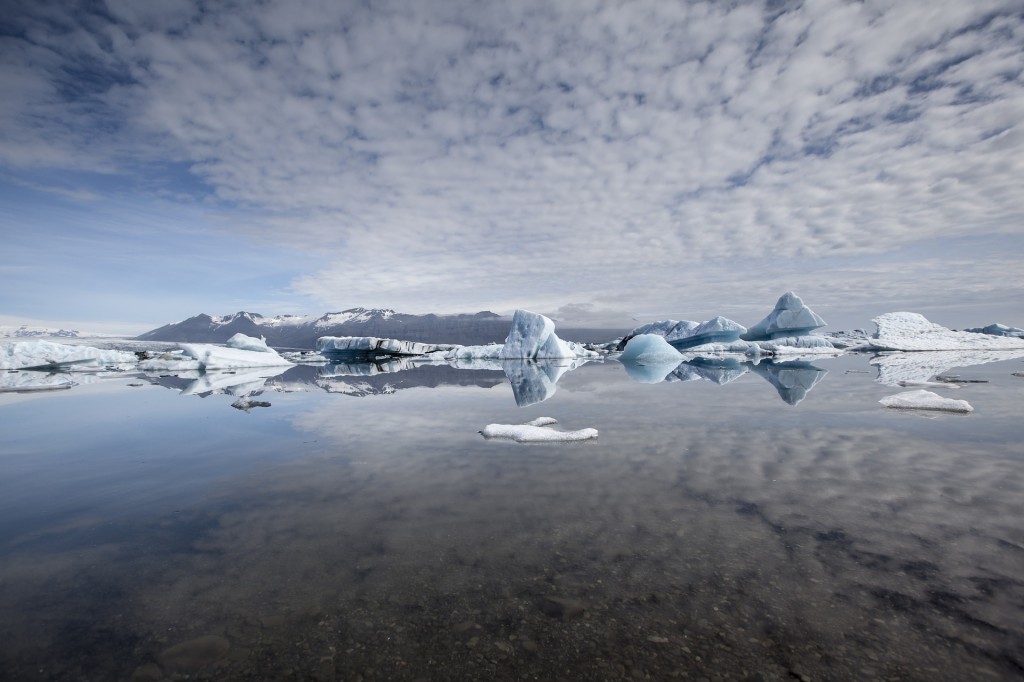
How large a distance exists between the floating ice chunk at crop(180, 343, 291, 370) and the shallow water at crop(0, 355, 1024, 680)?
72.9 feet

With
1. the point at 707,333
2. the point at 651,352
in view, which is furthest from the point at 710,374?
the point at 707,333

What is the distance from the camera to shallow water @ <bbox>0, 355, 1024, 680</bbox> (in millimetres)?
1964

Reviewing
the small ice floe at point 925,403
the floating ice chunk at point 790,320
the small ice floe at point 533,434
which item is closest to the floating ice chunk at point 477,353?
the floating ice chunk at point 790,320

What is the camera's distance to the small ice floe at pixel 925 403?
7.69 metres

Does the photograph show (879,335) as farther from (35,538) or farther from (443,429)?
(35,538)

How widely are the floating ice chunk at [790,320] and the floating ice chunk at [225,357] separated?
148ft

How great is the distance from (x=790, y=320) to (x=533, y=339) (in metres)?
27.3

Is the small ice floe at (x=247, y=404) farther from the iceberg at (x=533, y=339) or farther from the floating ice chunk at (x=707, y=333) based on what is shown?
the floating ice chunk at (x=707, y=333)

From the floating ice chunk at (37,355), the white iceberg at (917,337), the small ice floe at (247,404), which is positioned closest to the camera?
the small ice floe at (247,404)

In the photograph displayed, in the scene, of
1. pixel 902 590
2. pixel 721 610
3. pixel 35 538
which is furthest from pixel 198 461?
pixel 902 590

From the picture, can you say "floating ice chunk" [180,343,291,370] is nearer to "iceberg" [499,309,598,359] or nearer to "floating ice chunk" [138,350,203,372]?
"floating ice chunk" [138,350,203,372]

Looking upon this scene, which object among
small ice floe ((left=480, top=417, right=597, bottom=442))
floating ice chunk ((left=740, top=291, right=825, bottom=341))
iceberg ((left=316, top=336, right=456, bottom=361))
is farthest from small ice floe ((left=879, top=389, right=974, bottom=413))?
floating ice chunk ((left=740, top=291, right=825, bottom=341))

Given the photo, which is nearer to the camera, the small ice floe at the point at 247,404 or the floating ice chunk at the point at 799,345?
the small ice floe at the point at 247,404

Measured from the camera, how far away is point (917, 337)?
1502 inches
